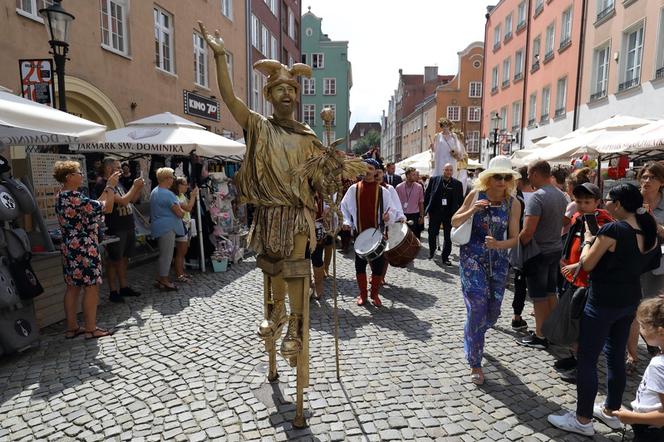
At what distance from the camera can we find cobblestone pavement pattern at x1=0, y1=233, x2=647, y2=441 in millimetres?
2855

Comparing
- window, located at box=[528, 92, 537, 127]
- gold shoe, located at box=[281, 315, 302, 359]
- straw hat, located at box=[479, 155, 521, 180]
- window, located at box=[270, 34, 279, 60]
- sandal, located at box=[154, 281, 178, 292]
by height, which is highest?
window, located at box=[270, 34, 279, 60]

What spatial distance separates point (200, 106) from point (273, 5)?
47.8 feet

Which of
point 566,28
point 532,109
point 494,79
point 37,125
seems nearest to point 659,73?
point 566,28

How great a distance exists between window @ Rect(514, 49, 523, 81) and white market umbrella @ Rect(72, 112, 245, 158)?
2182cm

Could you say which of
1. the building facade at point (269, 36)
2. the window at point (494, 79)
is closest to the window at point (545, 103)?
the window at point (494, 79)

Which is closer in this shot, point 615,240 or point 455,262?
point 615,240

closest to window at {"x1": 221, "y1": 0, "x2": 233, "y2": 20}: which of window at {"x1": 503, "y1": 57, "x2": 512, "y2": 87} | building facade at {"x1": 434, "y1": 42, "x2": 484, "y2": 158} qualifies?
window at {"x1": 503, "y1": 57, "x2": 512, "y2": 87}

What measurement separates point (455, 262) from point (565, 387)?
475 centimetres

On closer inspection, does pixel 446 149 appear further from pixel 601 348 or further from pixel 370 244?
pixel 601 348

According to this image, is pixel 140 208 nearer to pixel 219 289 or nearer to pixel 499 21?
pixel 219 289

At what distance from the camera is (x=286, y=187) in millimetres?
2814

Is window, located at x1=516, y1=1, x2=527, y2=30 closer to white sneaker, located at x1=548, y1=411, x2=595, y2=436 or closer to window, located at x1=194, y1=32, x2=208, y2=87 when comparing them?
window, located at x1=194, y1=32, x2=208, y2=87

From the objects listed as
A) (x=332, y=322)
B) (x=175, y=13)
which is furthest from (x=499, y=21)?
(x=332, y=322)

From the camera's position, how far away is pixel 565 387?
3.43 m
